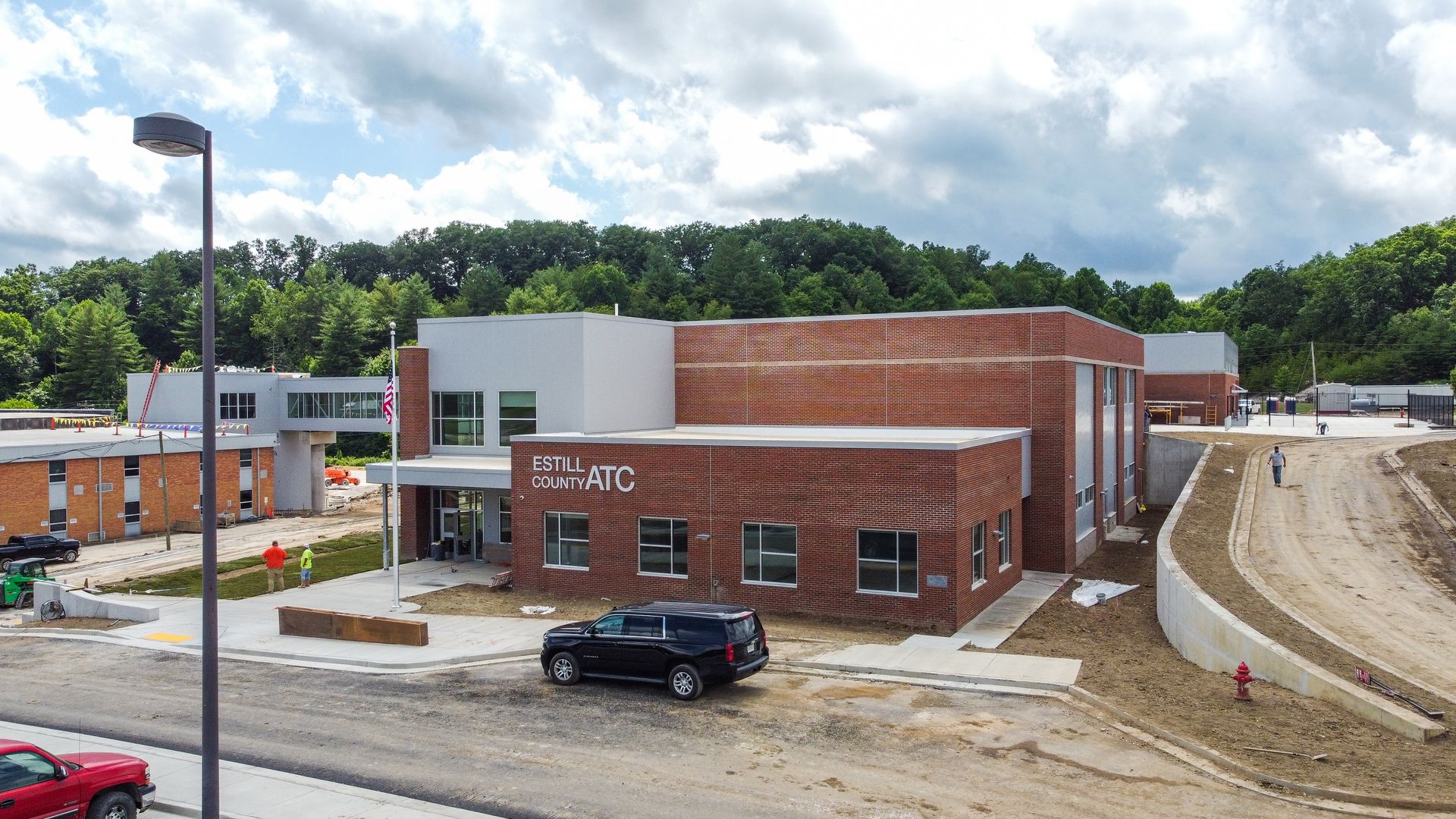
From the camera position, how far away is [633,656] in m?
20.2

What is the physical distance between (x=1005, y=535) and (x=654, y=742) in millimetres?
18663

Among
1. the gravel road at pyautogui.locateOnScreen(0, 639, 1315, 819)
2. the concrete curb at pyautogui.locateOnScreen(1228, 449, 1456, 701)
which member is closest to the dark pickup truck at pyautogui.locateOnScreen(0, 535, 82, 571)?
the gravel road at pyautogui.locateOnScreen(0, 639, 1315, 819)

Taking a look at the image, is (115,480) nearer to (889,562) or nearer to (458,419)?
(458,419)

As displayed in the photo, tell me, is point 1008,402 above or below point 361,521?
above

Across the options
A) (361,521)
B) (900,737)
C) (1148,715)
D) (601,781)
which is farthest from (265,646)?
(361,521)

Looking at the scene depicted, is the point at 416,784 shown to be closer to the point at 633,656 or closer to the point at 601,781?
the point at 601,781

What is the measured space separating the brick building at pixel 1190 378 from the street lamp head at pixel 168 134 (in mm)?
74110

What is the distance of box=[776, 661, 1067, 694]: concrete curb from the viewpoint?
19641mm

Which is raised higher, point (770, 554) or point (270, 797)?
point (770, 554)

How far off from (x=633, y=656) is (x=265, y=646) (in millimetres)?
11276

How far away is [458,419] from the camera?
131 feet

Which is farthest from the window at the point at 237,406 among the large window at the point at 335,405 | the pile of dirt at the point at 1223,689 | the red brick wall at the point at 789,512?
the pile of dirt at the point at 1223,689

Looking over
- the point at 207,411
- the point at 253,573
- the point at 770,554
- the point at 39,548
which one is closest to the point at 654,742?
the point at 207,411

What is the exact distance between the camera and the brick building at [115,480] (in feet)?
150
